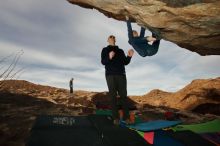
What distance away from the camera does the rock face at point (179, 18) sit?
8.16 metres

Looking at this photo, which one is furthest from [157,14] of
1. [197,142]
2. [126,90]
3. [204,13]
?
[197,142]

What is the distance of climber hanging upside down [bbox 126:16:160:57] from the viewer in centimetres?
1036

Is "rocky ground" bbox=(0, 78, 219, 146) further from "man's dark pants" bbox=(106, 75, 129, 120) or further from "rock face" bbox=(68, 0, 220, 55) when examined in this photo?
"rock face" bbox=(68, 0, 220, 55)

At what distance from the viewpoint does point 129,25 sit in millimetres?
10695

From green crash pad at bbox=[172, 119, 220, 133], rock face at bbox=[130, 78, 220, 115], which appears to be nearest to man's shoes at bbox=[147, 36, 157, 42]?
green crash pad at bbox=[172, 119, 220, 133]

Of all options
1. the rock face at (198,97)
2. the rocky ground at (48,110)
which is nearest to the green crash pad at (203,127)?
the rocky ground at (48,110)

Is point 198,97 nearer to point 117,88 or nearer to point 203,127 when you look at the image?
point 203,127

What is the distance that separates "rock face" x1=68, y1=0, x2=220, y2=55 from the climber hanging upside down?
375 millimetres

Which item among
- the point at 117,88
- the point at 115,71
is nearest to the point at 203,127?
the point at 117,88

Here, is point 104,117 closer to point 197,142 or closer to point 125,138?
point 125,138

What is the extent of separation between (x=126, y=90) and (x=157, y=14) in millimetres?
2456

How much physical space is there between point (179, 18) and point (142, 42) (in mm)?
1943

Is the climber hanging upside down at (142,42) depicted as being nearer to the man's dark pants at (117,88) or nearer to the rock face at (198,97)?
the man's dark pants at (117,88)

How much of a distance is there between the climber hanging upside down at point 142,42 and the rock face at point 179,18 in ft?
1.23
